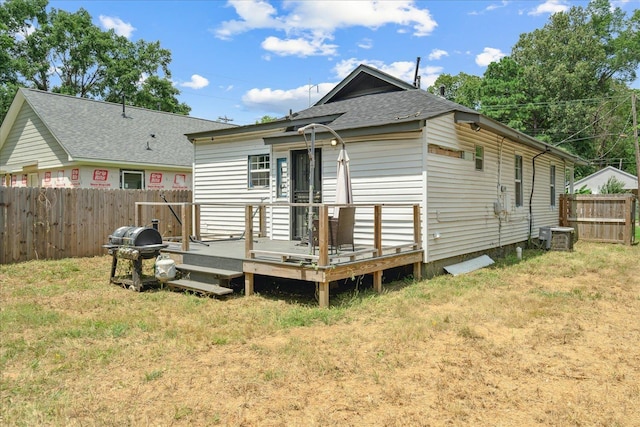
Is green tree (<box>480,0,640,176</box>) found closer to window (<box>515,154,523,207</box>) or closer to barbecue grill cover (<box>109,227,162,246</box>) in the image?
window (<box>515,154,523,207</box>)

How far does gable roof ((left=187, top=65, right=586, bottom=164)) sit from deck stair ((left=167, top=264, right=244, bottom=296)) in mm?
3342

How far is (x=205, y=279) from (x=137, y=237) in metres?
1.31

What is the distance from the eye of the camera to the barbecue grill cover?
7.10 meters

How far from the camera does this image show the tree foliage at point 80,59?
27.6m

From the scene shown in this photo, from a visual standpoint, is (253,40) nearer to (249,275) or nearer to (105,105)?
(105,105)

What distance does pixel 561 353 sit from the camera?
14.0 feet

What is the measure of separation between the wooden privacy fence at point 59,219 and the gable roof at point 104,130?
2.76 meters

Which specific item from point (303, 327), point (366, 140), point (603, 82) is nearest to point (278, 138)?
point (366, 140)

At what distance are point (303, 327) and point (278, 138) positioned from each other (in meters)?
4.99

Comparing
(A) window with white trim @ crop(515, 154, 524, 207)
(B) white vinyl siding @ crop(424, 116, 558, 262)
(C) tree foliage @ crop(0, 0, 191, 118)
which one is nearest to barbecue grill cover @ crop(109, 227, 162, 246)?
(B) white vinyl siding @ crop(424, 116, 558, 262)

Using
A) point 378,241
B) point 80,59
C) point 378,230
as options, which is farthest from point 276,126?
point 80,59

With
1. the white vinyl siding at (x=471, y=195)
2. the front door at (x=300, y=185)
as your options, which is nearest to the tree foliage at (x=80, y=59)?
the front door at (x=300, y=185)

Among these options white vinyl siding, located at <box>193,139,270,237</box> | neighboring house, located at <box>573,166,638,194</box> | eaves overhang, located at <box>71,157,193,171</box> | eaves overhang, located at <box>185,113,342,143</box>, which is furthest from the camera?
neighboring house, located at <box>573,166,638,194</box>

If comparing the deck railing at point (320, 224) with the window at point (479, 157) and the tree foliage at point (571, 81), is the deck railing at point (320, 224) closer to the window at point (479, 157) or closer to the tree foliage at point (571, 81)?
the window at point (479, 157)
